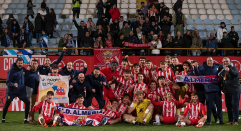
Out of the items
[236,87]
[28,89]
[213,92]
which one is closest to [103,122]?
[28,89]

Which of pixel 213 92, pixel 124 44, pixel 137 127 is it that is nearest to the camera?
pixel 137 127

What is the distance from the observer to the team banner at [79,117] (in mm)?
10391

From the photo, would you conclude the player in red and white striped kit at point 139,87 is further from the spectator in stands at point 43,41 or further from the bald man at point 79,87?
the spectator in stands at point 43,41

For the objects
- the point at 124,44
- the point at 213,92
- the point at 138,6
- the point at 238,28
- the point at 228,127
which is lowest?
the point at 228,127

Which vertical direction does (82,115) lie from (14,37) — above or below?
below

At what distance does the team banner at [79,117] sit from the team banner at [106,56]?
6194 mm

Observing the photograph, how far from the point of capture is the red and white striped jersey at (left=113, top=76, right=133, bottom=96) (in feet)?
38.6

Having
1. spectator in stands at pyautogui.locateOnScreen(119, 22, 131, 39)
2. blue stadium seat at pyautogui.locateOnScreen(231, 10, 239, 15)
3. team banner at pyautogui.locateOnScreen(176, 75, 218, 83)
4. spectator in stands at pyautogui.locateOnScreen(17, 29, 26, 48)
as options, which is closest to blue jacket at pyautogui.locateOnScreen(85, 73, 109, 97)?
team banner at pyautogui.locateOnScreen(176, 75, 218, 83)

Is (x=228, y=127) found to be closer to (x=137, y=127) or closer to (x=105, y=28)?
(x=137, y=127)

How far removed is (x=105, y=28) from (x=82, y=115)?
8.77 metres

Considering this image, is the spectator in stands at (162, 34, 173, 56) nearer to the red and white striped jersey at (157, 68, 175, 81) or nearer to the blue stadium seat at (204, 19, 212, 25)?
the red and white striped jersey at (157, 68, 175, 81)

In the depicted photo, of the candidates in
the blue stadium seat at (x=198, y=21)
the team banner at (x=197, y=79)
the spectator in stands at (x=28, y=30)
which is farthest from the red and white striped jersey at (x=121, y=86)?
the blue stadium seat at (x=198, y=21)

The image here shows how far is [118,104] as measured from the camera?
1120cm

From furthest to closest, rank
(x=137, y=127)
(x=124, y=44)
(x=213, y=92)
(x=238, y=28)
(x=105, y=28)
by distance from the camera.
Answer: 1. (x=238, y=28)
2. (x=105, y=28)
3. (x=124, y=44)
4. (x=213, y=92)
5. (x=137, y=127)
